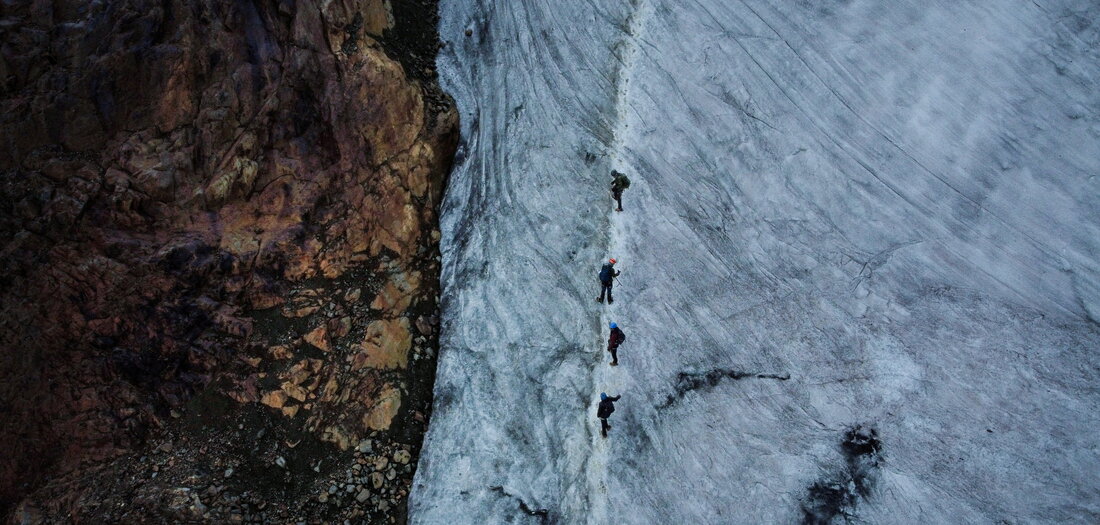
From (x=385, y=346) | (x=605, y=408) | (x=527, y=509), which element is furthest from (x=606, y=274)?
(x=385, y=346)

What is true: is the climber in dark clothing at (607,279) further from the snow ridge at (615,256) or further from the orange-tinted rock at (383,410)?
the orange-tinted rock at (383,410)

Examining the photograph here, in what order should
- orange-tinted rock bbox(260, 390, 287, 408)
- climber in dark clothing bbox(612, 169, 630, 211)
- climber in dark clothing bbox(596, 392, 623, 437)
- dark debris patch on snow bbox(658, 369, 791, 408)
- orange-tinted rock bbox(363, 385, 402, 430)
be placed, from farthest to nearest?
climber in dark clothing bbox(612, 169, 630, 211) → orange-tinted rock bbox(363, 385, 402, 430) → orange-tinted rock bbox(260, 390, 287, 408) → dark debris patch on snow bbox(658, 369, 791, 408) → climber in dark clothing bbox(596, 392, 623, 437)

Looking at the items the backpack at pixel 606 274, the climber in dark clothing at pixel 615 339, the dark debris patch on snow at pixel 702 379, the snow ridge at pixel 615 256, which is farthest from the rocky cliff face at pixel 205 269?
the dark debris patch on snow at pixel 702 379

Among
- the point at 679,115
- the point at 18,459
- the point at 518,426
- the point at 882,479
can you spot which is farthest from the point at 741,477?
the point at 18,459

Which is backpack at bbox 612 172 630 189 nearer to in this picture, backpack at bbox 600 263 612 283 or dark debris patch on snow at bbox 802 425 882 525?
backpack at bbox 600 263 612 283

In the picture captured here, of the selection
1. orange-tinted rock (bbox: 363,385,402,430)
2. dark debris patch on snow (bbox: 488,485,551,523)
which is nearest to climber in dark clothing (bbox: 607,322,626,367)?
dark debris patch on snow (bbox: 488,485,551,523)
